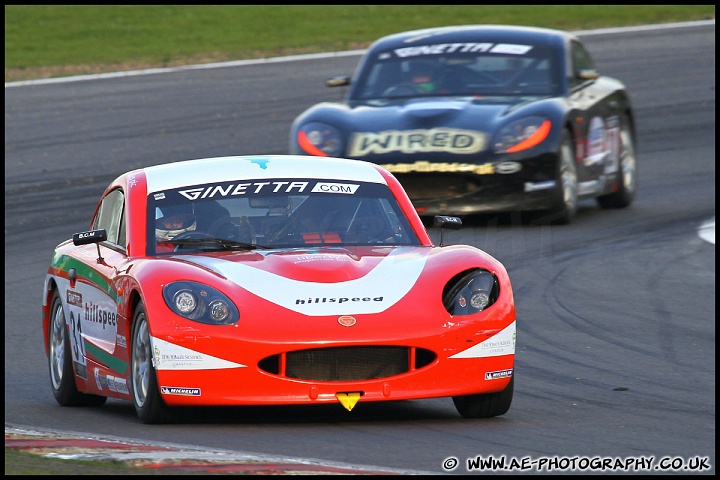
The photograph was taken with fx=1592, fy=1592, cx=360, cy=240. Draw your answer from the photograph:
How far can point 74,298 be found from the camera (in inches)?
295

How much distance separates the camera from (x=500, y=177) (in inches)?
468

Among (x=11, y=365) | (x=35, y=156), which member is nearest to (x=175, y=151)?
(x=35, y=156)

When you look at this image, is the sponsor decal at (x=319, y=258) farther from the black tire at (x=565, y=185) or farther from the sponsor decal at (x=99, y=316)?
the black tire at (x=565, y=185)

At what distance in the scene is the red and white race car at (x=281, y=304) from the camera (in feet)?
20.2

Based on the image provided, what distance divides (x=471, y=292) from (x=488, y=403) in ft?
1.52

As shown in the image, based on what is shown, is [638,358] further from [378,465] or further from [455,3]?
[455,3]

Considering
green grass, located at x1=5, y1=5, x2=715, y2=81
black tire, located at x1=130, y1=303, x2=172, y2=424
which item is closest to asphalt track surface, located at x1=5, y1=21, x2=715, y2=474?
black tire, located at x1=130, y1=303, x2=172, y2=424

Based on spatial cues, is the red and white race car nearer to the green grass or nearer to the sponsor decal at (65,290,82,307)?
the sponsor decal at (65,290,82,307)

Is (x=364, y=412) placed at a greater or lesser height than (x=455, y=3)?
lesser

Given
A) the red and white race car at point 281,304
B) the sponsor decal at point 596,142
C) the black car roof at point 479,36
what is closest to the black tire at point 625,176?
the sponsor decal at point 596,142

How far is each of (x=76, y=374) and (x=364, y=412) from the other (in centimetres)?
152

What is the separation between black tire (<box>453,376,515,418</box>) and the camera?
21.3 feet

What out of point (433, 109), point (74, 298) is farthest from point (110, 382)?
point (433, 109)

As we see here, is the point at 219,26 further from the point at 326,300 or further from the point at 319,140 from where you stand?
the point at 326,300
